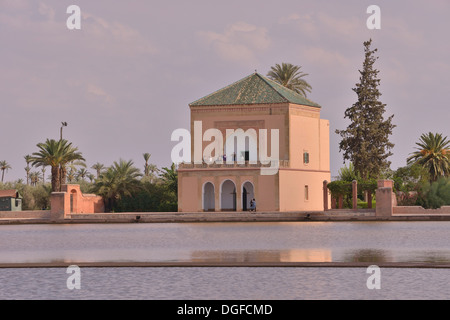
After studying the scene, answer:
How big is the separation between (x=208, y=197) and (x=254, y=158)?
4.28 m

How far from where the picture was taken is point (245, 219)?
48.3 m

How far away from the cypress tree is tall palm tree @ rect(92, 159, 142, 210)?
53.1 feet

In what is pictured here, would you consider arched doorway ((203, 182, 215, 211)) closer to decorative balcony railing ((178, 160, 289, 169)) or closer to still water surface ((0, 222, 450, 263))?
decorative balcony railing ((178, 160, 289, 169))

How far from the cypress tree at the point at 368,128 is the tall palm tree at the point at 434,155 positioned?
2.50m

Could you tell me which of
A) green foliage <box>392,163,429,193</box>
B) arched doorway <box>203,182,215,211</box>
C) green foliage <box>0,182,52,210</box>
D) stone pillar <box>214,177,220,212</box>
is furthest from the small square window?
green foliage <box>0,182,52,210</box>

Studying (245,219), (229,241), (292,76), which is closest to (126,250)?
(229,241)

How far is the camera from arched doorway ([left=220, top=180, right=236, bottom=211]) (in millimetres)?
57500

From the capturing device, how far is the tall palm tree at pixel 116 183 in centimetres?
6125

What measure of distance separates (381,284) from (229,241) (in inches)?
546

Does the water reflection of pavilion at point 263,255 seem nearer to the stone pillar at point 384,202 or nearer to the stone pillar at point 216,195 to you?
the stone pillar at point 384,202

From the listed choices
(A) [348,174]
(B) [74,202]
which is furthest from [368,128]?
(B) [74,202]

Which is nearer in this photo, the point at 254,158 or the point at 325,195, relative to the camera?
the point at 325,195

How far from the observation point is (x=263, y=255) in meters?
20.0

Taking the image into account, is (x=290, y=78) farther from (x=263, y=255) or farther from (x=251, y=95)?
(x=263, y=255)
